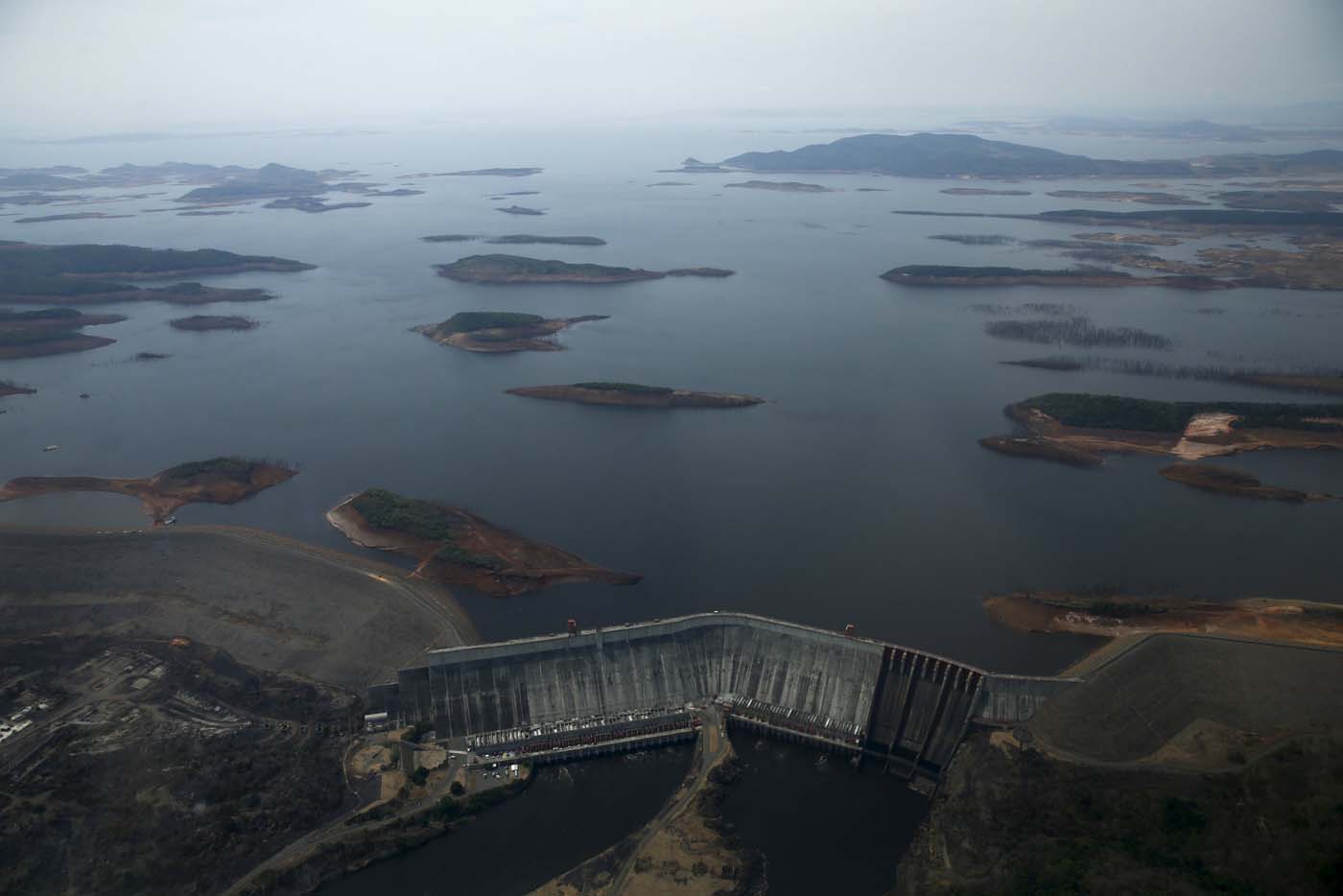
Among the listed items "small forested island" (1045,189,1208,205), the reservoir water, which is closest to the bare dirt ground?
the reservoir water

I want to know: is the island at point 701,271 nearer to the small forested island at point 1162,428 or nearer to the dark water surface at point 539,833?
the small forested island at point 1162,428

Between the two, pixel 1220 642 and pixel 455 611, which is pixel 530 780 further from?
pixel 1220 642

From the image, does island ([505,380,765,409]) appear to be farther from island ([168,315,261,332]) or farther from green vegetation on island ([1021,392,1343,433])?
island ([168,315,261,332])

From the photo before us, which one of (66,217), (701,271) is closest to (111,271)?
(66,217)

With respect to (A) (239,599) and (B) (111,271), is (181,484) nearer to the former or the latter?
(A) (239,599)

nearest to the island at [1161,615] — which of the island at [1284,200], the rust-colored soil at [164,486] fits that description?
the rust-colored soil at [164,486]

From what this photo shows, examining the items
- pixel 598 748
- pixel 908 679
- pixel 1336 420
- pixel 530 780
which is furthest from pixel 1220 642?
pixel 1336 420
